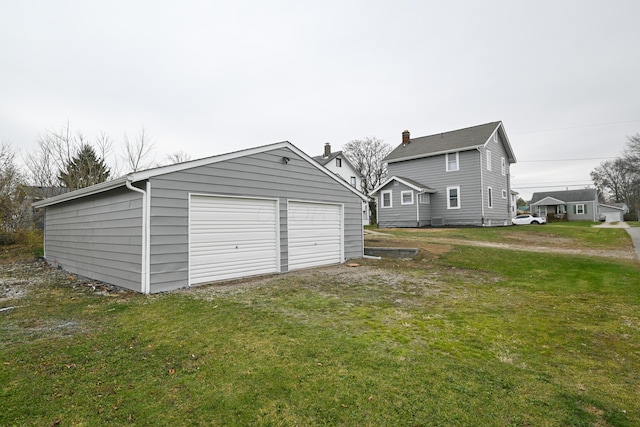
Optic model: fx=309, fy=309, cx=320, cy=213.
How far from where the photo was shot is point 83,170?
2008cm

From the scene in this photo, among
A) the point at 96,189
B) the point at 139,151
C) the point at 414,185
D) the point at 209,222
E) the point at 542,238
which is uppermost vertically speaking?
the point at 139,151

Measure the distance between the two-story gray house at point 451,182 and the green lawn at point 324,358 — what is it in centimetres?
1474

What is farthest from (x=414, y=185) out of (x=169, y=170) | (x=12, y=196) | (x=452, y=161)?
(x=12, y=196)

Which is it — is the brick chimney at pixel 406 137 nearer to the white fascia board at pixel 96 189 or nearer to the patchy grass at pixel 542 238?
the patchy grass at pixel 542 238

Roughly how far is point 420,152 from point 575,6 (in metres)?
12.4

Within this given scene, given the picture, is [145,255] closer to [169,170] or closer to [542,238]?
[169,170]

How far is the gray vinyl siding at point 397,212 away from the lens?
21781mm

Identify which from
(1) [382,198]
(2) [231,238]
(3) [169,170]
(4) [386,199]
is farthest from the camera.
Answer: (1) [382,198]

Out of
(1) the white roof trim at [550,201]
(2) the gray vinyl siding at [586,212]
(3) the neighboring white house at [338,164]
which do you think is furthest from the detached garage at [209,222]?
(2) the gray vinyl siding at [586,212]

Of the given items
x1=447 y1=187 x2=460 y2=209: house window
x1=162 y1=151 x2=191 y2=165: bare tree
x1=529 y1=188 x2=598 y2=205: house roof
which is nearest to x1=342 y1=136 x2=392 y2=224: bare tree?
x1=447 y1=187 x2=460 y2=209: house window

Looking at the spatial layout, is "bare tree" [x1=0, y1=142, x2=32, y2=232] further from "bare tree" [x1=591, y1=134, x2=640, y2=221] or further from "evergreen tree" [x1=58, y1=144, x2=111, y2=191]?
"bare tree" [x1=591, y1=134, x2=640, y2=221]

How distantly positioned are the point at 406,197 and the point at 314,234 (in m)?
13.7

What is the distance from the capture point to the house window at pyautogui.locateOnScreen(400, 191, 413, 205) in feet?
71.7

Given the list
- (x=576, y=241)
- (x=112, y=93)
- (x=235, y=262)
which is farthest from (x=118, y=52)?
(x=576, y=241)
